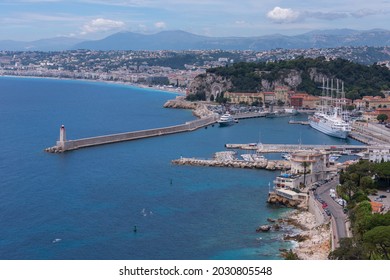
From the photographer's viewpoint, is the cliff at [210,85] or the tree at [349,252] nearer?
the tree at [349,252]

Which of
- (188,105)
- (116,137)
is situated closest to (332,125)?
(116,137)

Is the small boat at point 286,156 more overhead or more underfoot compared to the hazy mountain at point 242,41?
more underfoot

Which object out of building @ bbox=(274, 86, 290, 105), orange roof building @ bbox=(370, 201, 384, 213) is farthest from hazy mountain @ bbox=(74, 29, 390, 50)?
orange roof building @ bbox=(370, 201, 384, 213)

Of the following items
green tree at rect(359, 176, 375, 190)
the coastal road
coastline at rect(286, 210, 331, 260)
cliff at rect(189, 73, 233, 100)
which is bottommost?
coastline at rect(286, 210, 331, 260)

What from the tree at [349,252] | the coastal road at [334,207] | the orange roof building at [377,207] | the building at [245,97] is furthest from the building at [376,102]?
the tree at [349,252]

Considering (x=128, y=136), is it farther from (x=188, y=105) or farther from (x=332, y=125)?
(x=188, y=105)

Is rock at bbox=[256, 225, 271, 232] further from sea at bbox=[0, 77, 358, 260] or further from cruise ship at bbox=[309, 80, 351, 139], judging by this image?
cruise ship at bbox=[309, 80, 351, 139]

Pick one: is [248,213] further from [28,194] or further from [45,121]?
[45,121]

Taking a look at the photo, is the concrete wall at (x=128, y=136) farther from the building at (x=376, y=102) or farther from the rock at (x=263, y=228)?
the rock at (x=263, y=228)

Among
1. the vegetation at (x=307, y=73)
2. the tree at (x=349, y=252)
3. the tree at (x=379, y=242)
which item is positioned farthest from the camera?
the vegetation at (x=307, y=73)
